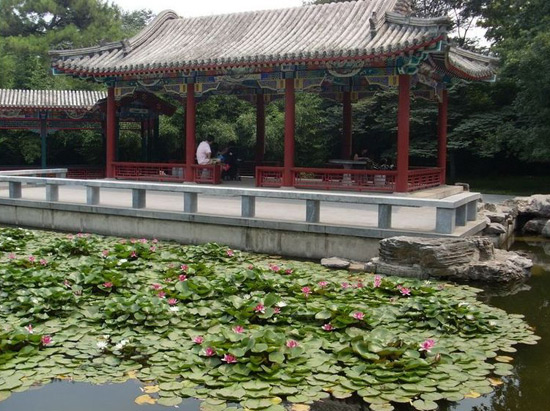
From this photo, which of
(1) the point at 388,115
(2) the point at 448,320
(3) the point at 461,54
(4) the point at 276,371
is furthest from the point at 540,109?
(4) the point at 276,371

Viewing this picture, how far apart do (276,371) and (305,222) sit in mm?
5942

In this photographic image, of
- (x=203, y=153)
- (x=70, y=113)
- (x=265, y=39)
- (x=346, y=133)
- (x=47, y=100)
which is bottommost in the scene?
(x=203, y=153)

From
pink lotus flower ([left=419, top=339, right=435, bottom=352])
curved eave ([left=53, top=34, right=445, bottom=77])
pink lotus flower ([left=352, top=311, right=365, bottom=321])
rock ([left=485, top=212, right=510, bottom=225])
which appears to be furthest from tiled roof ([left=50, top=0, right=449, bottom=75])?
pink lotus flower ([left=419, top=339, right=435, bottom=352])

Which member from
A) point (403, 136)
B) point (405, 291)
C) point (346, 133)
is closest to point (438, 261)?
point (405, 291)

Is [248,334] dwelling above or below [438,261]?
below

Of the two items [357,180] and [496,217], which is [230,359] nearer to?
[357,180]

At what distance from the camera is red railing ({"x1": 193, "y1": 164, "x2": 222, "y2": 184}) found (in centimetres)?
1672

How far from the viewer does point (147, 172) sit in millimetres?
17984

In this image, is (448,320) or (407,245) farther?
(407,245)

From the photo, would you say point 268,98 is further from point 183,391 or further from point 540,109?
point 183,391

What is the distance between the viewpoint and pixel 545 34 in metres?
19.8

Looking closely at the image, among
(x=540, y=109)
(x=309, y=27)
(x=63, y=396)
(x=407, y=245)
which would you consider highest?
(x=309, y=27)

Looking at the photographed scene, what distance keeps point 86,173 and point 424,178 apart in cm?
1321

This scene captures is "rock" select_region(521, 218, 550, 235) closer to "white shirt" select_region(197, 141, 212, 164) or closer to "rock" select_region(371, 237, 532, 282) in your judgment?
"rock" select_region(371, 237, 532, 282)
